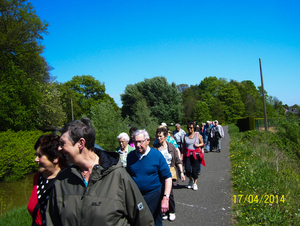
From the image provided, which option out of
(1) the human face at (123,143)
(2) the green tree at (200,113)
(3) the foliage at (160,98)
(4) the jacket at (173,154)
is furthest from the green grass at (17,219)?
(2) the green tree at (200,113)

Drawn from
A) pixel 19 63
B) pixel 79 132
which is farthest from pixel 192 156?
pixel 19 63

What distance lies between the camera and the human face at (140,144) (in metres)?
3.58

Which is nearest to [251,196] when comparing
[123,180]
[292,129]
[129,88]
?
[123,180]

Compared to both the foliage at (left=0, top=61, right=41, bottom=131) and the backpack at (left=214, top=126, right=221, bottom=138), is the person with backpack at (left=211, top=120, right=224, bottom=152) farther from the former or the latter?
the foliage at (left=0, top=61, right=41, bottom=131)

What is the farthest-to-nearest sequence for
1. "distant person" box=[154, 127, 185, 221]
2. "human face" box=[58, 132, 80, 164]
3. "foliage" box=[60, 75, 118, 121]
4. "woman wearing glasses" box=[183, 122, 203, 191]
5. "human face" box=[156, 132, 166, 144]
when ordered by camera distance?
"foliage" box=[60, 75, 118, 121] → "woman wearing glasses" box=[183, 122, 203, 191] → "human face" box=[156, 132, 166, 144] → "distant person" box=[154, 127, 185, 221] → "human face" box=[58, 132, 80, 164]

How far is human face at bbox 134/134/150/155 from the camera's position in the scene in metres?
3.58

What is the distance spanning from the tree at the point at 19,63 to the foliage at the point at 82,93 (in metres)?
33.3

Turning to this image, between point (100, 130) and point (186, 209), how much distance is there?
1785 cm

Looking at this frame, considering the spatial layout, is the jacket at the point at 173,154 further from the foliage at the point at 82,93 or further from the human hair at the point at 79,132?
the foliage at the point at 82,93

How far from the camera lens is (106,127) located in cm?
2306

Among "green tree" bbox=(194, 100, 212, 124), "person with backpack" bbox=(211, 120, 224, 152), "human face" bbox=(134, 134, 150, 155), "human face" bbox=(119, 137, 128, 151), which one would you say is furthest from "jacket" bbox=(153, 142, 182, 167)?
"green tree" bbox=(194, 100, 212, 124)

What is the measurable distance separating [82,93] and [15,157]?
1940 inches

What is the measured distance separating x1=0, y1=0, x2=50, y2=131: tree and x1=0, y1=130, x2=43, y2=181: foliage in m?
3.03

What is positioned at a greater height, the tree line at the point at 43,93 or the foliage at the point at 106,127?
the tree line at the point at 43,93
